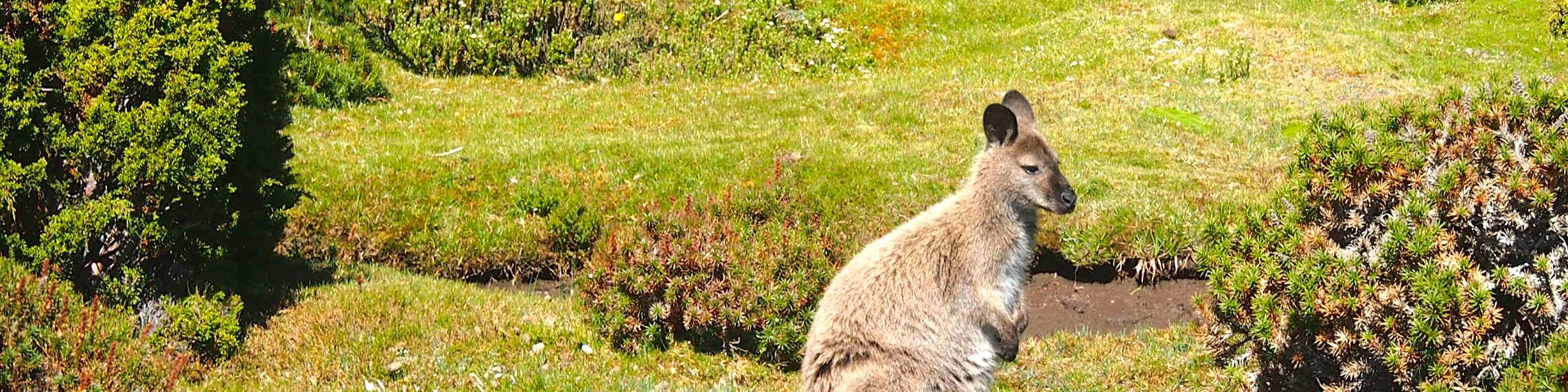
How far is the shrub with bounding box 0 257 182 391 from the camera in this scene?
8.10 meters

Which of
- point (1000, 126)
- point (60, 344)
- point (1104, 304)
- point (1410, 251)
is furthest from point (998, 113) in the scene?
point (60, 344)

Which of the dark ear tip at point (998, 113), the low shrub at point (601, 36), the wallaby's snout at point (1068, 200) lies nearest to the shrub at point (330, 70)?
the low shrub at point (601, 36)

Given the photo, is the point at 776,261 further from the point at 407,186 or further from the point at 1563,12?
the point at 1563,12


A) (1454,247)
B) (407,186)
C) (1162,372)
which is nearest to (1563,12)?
(1162,372)

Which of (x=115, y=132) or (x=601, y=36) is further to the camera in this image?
(x=601, y=36)

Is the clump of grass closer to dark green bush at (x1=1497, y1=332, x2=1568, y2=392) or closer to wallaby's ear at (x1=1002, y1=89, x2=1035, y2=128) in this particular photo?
wallaby's ear at (x1=1002, y1=89, x2=1035, y2=128)

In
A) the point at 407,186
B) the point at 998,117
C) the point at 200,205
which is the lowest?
the point at 407,186

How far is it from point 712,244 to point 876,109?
8.24 meters

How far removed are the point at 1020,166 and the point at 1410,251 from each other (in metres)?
2.22

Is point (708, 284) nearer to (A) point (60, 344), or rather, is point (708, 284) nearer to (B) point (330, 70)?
(A) point (60, 344)

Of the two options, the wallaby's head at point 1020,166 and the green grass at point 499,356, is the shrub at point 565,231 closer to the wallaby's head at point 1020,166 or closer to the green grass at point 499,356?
the green grass at point 499,356

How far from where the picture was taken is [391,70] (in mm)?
20125

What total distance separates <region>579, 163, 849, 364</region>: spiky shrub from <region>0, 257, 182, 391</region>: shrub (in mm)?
3335

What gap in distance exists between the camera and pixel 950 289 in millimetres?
7738
